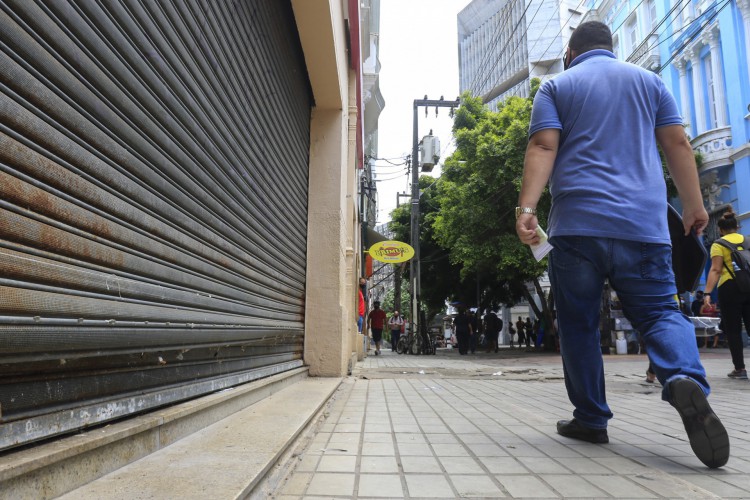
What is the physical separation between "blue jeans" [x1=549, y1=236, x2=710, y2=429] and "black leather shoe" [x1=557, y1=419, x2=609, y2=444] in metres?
0.03

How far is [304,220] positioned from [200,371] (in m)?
3.44

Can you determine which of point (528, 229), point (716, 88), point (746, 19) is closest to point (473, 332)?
point (716, 88)

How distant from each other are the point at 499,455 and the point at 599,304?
864mm

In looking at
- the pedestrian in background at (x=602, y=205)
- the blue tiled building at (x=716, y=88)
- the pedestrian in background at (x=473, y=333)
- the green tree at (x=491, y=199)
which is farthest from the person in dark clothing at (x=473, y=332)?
the pedestrian in background at (x=602, y=205)

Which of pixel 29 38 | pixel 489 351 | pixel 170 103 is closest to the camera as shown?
pixel 29 38

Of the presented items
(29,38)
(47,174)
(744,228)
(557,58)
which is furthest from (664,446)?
(557,58)

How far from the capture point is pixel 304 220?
19.8 feet

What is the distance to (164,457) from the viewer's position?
2.03 metres

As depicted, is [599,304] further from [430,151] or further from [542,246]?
[430,151]

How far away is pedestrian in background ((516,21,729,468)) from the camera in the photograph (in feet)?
8.45

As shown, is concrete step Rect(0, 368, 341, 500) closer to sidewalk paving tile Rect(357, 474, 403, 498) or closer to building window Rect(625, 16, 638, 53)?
sidewalk paving tile Rect(357, 474, 403, 498)

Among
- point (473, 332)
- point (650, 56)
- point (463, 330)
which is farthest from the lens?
point (650, 56)

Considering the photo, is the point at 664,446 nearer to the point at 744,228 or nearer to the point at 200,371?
the point at 200,371

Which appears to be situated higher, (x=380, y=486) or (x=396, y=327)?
(x=396, y=327)
